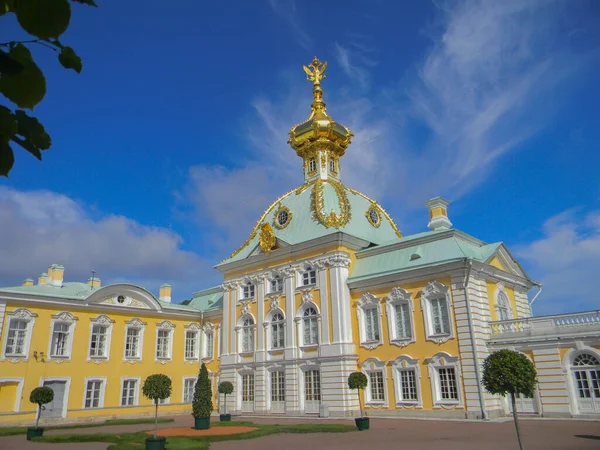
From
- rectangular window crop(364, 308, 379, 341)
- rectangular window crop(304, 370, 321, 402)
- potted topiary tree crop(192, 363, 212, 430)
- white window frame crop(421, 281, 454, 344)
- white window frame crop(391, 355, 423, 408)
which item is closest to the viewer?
potted topiary tree crop(192, 363, 212, 430)

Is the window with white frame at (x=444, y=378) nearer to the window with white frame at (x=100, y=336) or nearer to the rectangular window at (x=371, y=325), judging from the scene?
the rectangular window at (x=371, y=325)

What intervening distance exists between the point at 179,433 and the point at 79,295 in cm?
1447

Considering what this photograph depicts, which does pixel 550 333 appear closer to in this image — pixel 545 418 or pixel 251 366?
pixel 545 418

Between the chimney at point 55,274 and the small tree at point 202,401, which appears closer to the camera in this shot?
the small tree at point 202,401

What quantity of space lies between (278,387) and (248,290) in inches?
266

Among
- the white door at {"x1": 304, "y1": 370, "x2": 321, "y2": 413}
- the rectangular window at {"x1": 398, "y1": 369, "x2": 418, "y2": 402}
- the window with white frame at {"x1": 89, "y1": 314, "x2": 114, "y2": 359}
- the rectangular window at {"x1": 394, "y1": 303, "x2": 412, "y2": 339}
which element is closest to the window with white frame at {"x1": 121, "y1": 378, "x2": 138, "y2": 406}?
the window with white frame at {"x1": 89, "y1": 314, "x2": 114, "y2": 359}

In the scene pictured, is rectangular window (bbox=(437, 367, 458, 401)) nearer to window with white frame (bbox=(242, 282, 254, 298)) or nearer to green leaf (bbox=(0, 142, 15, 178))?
window with white frame (bbox=(242, 282, 254, 298))

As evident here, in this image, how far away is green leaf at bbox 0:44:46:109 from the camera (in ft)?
5.76

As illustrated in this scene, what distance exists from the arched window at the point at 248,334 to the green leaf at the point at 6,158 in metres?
31.8

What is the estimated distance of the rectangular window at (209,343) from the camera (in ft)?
119

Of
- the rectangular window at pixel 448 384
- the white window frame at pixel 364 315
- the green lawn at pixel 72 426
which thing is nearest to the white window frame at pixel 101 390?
the green lawn at pixel 72 426

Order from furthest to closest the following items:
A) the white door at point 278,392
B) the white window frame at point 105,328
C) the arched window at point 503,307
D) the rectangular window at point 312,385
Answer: the white window frame at point 105,328 < the white door at point 278,392 < the rectangular window at point 312,385 < the arched window at point 503,307

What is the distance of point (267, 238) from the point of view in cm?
3294

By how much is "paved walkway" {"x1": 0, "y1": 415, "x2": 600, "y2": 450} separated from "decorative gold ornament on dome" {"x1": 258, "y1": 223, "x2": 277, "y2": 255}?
14.3 m
